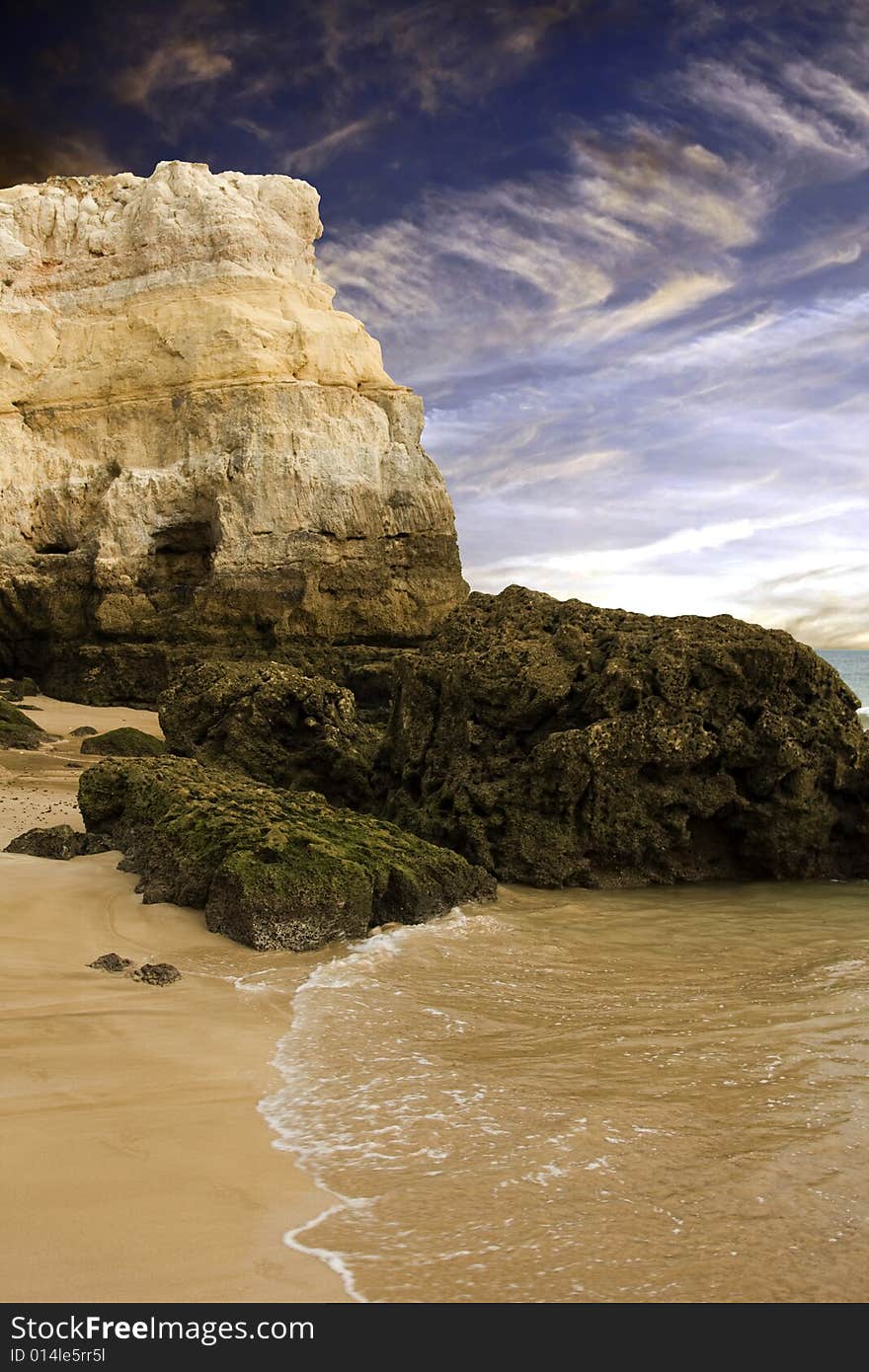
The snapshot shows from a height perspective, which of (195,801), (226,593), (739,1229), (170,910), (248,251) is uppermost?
(248,251)

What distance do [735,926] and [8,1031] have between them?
4.47 metres

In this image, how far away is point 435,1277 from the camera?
2293 millimetres

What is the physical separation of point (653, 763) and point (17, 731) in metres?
8.87

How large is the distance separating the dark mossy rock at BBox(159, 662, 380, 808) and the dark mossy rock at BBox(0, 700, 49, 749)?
11.4 feet

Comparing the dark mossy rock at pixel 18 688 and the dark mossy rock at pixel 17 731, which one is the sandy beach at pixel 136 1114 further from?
the dark mossy rock at pixel 18 688

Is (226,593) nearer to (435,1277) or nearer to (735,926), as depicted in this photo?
(735,926)

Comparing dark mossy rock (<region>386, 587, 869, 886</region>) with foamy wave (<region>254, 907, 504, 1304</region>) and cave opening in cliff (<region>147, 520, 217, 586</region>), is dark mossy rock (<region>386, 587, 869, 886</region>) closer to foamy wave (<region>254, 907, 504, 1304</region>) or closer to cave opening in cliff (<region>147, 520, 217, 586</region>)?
foamy wave (<region>254, 907, 504, 1304</region>)

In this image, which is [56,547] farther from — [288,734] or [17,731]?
[288,734]

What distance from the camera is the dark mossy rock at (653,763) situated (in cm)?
767

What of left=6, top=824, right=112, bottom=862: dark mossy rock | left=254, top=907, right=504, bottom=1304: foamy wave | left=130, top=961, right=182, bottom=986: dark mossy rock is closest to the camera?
left=254, top=907, right=504, bottom=1304: foamy wave

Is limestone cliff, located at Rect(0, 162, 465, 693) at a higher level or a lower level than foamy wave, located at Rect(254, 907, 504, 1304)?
higher

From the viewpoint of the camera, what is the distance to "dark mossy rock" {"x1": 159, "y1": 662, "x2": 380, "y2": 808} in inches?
378

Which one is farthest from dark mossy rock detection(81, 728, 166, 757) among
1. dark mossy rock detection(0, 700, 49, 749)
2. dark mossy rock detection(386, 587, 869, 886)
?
dark mossy rock detection(386, 587, 869, 886)
